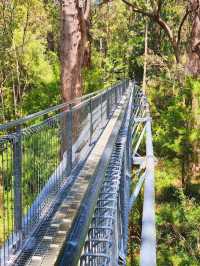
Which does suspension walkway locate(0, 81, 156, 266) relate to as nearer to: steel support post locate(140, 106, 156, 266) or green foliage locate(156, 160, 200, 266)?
steel support post locate(140, 106, 156, 266)

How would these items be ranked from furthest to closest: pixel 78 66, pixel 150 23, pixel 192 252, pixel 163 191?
pixel 150 23, pixel 163 191, pixel 192 252, pixel 78 66

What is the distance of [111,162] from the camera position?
5.62 meters

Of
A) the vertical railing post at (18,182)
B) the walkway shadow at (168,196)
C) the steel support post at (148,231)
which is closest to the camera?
the steel support post at (148,231)

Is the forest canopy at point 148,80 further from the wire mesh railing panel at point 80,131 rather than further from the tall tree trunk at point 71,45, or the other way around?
the wire mesh railing panel at point 80,131

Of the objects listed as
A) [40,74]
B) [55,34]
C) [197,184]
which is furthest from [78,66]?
[55,34]

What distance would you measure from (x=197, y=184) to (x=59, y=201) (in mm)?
20157

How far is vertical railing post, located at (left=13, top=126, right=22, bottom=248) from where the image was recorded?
4.08 metres

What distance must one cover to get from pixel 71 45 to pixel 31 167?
364 inches

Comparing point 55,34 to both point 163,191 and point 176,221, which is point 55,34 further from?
point 176,221

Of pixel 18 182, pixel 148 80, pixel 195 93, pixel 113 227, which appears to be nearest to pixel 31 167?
pixel 18 182

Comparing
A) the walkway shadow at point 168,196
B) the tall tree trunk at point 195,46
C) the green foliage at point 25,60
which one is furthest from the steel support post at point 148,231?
the green foliage at point 25,60

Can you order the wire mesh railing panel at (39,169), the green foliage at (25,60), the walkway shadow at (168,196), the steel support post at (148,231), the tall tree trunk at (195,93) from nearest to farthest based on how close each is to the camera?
the steel support post at (148,231), the wire mesh railing panel at (39,169), the walkway shadow at (168,196), the tall tree trunk at (195,93), the green foliage at (25,60)

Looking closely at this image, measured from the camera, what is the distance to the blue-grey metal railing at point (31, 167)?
3951mm

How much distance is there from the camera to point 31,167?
191 inches
